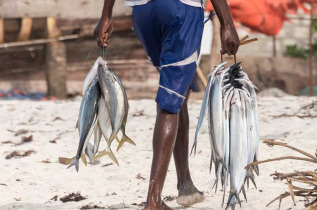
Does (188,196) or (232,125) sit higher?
(232,125)

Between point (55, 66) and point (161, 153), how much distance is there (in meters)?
8.41

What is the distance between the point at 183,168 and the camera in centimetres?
425

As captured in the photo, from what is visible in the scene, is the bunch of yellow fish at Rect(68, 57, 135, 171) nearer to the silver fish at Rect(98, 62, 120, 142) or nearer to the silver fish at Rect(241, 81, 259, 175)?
the silver fish at Rect(98, 62, 120, 142)

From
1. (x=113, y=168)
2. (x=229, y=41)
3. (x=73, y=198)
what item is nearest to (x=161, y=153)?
(x=229, y=41)

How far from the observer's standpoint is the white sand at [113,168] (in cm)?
465

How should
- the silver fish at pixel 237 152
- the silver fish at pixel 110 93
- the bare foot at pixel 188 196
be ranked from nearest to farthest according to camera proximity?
1. the silver fish at pixel 237 152
2. the silver fish at pixel 110 93
3. the bare foot at pixel 188 196

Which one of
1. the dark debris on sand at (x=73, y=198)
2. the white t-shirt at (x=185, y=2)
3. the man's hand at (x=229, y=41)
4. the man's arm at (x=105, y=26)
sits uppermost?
the white t-shirt at (x=185, y=2)

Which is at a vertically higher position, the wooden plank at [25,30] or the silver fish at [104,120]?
the wooden plank at [25,30]

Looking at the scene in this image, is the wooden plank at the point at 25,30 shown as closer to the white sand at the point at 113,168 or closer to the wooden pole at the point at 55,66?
the wooden pole at the point at 55,66

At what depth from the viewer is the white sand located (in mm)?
4648

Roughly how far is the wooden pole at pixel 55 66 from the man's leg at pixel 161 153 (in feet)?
27.0

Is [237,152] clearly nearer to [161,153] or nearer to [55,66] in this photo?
[161,153]

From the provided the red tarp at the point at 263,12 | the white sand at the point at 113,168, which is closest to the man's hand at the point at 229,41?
the white sand at the point at 113,168

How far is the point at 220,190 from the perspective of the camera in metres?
4.79
